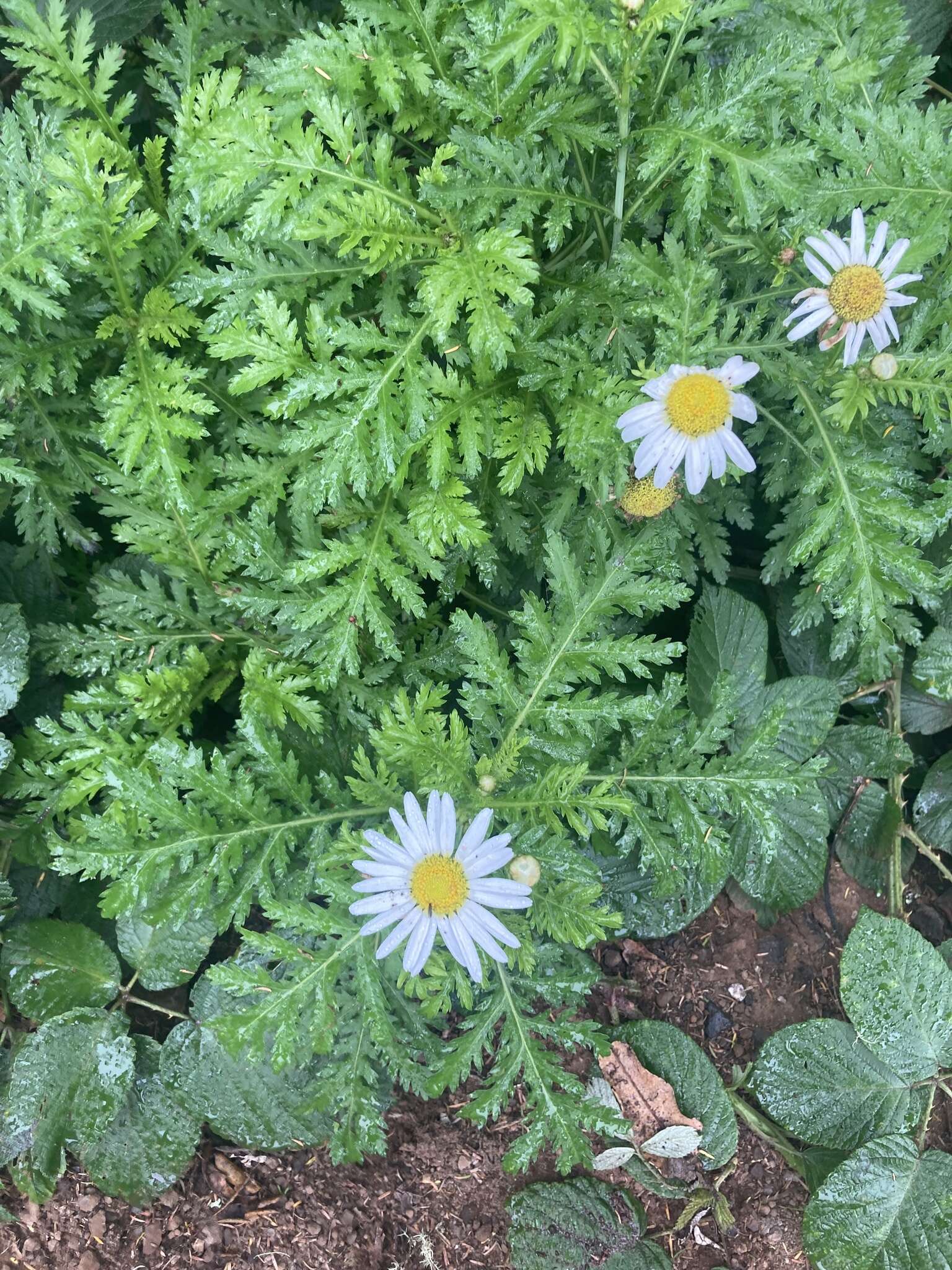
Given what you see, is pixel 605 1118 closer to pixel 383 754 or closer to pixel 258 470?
pixel 383 754

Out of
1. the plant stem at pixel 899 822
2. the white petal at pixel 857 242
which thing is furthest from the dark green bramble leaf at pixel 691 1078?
the white petal at pixel 857 242

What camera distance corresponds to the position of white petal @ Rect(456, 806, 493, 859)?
5.96 feet

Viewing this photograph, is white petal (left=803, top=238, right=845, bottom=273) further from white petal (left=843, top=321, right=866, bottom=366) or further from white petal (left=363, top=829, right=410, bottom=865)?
white petal (left=363, top=829, right=410, bottom=865)

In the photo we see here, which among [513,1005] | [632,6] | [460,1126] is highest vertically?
[632,6]

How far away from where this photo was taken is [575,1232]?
2.48 meters

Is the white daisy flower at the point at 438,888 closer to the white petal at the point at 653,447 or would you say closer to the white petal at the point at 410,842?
the white petal at the point at 410,842

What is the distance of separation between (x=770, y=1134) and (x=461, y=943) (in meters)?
1.43

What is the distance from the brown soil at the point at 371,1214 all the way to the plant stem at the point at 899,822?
60 cm

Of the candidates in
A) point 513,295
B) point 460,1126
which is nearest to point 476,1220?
point 460,1126

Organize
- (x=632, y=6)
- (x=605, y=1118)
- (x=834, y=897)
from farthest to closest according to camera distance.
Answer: (x=834, y=897)
(x=605, y=1118)
(x=632, y=6)

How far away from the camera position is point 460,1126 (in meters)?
2.63

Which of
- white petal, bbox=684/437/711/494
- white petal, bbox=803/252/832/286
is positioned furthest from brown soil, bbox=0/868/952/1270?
white petal, bbox=803/252/832/286

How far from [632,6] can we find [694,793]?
1.58 meters

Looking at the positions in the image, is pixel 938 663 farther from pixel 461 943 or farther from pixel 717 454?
pixel 461 943
